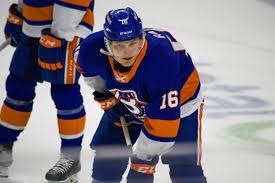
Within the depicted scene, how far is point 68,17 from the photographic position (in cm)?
219

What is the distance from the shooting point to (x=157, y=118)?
Result: 173cm

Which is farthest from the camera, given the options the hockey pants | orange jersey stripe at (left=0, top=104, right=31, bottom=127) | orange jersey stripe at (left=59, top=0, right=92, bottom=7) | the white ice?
the white ice

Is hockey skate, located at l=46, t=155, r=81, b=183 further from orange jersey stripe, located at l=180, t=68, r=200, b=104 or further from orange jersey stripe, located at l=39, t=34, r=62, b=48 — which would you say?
orange jersey stripe, located at l=180, t=68, r=200, b=104

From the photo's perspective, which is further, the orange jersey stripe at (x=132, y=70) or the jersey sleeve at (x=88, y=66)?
the jersey sleeve at (x=88, y=66)

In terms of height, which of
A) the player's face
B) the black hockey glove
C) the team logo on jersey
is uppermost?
the player's face

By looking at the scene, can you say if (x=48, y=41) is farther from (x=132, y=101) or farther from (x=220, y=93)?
(x=220, y=93)

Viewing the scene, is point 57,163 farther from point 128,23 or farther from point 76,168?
point 128,23

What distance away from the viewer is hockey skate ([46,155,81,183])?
7.40ft

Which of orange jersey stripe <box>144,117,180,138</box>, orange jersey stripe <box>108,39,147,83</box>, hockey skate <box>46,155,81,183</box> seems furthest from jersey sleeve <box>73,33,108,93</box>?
hockey skate <box>46,155,81,183</box>

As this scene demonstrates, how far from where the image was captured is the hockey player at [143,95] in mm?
1709

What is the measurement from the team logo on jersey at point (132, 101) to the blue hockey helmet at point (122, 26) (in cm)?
24

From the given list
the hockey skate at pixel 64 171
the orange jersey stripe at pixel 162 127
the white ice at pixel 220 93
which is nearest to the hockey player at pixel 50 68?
the hockey skate at pixel 64 171

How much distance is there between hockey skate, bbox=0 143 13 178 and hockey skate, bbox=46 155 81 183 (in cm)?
24

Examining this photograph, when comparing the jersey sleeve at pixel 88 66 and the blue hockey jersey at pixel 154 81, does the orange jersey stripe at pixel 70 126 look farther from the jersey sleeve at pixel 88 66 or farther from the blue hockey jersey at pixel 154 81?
the blue hockey jersey at pixel 154 81
